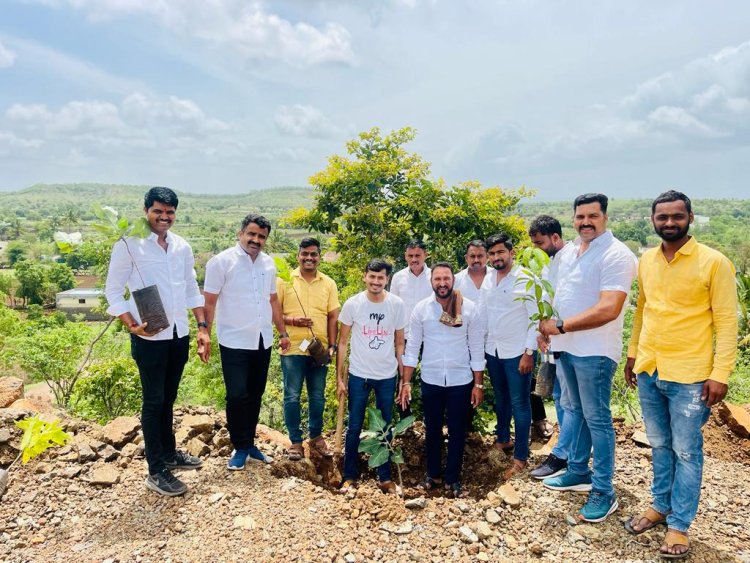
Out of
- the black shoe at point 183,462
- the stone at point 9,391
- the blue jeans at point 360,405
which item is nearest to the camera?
the black shoe at point 183,462

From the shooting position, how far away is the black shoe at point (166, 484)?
12.6ft

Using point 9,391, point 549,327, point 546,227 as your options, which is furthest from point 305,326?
point 9,391

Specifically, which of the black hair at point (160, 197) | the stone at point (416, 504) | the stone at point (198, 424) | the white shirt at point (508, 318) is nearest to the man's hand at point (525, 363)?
the white shirt at point (508, 318)

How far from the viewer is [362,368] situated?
14.2 feet

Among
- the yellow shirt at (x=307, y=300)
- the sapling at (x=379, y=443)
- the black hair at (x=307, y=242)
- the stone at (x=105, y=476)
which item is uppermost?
the black hair at (x=307, y=242)

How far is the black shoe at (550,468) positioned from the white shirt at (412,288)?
1.84m

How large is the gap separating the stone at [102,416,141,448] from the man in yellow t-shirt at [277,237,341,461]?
151 cm

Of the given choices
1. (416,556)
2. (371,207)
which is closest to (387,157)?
(371,207)

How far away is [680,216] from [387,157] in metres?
6.46

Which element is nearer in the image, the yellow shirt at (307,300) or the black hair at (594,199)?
the black hair at (594,199)

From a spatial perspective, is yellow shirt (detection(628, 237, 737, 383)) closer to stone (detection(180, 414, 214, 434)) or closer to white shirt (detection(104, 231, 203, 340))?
white shirt (detection(104, 231, 203, 340))

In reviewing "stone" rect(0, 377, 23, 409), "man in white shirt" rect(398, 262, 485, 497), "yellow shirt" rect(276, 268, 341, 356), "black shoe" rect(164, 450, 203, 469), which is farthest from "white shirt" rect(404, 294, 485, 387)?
"stone" rect(0, 377, 23, 409)

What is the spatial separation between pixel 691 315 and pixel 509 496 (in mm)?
1896

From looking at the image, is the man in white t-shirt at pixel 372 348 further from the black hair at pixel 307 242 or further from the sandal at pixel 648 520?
the sandal at pixel 648 520
